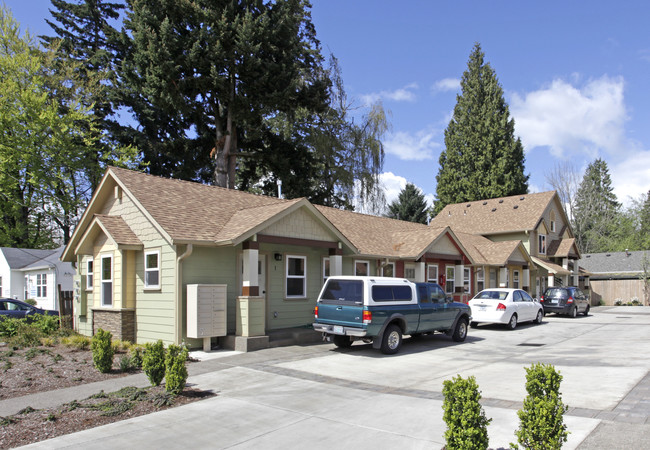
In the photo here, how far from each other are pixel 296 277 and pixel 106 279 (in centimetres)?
612

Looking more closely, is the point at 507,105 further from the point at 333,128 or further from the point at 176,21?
the point at 176,21

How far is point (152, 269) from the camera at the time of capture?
47.2 ft

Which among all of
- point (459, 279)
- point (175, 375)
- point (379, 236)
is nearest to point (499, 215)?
point (459, 279)

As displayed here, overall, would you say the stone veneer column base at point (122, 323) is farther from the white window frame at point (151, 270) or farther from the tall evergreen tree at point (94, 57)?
the tall evergreen tree at point (94, 57)

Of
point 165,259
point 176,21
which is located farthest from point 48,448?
point 176,21

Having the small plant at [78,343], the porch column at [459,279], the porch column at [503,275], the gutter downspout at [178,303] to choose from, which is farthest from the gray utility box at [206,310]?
the porch column at [503,275]

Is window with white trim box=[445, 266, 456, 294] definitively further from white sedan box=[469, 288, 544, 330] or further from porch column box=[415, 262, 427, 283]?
white sedan box=[469, 288, 544, 330]

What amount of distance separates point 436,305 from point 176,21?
20775mm

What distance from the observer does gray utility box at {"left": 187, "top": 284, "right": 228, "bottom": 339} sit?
12.9 metres

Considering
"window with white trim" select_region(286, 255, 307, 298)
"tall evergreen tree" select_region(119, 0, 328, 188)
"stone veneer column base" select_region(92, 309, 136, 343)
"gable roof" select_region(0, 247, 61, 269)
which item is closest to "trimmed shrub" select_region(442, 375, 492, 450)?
"window with white trim" select_region(286, 255, 307, 298)

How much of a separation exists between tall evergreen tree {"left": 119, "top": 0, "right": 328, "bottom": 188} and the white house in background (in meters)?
9.47

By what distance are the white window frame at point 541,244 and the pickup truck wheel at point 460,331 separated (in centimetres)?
2268

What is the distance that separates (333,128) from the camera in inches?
1465

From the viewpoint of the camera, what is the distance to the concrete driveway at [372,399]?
6328 millimetres
